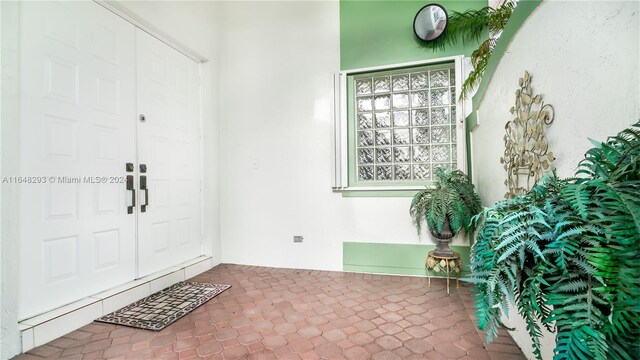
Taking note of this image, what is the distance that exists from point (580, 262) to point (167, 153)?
3.42 meters

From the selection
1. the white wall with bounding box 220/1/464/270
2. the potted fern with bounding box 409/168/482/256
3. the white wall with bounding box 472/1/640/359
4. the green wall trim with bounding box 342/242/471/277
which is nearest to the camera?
the white wall with bounding box 472/1/640/359

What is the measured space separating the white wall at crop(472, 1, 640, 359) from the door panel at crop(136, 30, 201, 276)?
126 inches

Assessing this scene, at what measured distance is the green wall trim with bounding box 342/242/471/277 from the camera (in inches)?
123

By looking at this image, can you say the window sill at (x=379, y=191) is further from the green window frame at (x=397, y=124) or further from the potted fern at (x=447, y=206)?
the potted fern at (x=447, y=206)

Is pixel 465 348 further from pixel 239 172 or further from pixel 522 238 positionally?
pixel 239 172

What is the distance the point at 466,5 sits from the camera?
3070 mm

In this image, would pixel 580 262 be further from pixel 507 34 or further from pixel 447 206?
pixel 447 206

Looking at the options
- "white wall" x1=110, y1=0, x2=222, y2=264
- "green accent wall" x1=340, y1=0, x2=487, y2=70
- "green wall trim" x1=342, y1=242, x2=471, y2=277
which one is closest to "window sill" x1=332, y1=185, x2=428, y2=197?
"green wall trim" x1=342, y1=242, x2=471, y2=277

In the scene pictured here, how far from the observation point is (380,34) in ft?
10.9

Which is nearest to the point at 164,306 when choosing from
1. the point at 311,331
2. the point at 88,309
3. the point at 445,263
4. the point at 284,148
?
the point at 88,309

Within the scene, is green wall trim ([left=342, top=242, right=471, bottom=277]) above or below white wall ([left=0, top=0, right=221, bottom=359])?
below

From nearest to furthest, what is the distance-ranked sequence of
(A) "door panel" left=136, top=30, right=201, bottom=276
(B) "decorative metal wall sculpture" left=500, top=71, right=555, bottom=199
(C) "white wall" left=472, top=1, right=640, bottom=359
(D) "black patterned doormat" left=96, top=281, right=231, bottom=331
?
(C) "white wall" left=472, top=1, right=640, bottom=359 < (B) "decorative metal wall sculpture" left=500, top=71, right=555, bottom=199 < (D) "black patterned doormat" left=96, top=281, right=231, bottom=331 < (A) "door panel" left=136, top=30, right=201, bottom=276

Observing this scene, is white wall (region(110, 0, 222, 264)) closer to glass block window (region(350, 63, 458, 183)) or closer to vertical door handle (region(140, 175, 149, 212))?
vertical door handle (region(140, 175, 149, 212))

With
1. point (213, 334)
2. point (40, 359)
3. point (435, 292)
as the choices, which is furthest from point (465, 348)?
point (40, 359)
